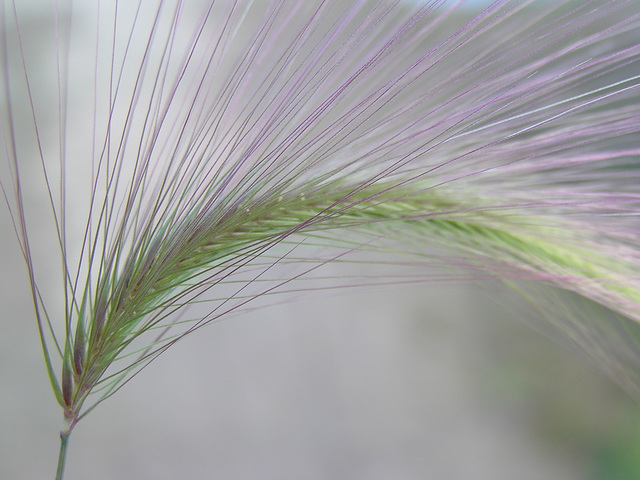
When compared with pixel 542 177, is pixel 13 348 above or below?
below

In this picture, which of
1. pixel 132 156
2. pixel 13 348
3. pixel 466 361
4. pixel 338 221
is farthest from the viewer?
pixel 466 361

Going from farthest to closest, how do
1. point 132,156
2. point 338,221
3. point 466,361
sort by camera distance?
point 466,361 < point 132,156 < point 338,221

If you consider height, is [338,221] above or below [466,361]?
above

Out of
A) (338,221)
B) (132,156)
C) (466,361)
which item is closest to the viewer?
(338,221)

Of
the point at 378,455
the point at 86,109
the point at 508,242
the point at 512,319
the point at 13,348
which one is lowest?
the point at 378,455

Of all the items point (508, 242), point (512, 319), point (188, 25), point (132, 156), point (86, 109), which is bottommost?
point (512, 319)

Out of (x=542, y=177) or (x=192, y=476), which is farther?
(x=192, y=476)

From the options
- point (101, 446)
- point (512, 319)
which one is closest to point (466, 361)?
point (512, 319)

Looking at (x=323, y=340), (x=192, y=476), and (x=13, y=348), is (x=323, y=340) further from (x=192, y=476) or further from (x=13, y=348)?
(x=13, y=348)

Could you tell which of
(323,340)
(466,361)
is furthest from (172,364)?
(466,361)

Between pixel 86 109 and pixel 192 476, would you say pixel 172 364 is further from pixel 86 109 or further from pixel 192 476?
pixel 86 109
